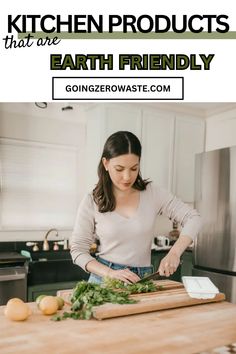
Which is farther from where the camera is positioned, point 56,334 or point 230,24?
point 230,24

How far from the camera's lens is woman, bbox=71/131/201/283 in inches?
67.9

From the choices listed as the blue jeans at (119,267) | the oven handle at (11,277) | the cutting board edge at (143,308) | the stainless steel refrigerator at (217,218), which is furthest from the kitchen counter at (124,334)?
the stainless steel refrigerator at (217,218)

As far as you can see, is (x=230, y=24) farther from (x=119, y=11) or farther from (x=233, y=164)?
(x=233, y=164)

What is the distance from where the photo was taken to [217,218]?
3.32 metres

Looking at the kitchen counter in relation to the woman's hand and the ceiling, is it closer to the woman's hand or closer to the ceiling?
the woman's hand

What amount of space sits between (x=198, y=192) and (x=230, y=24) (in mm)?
2029

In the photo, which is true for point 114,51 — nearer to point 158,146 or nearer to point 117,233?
point 117,233

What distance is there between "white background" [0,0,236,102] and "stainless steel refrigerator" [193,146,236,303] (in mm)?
1198

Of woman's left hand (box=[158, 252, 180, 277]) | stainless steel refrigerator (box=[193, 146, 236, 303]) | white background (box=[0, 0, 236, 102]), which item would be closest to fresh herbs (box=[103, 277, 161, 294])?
woman's left hand (box=[158, 252, 180, 277])

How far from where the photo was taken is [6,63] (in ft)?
6.31

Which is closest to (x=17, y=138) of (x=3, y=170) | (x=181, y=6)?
(x=3, y=170)

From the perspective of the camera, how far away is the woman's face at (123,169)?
172 centimetres

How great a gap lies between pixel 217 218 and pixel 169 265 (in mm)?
1812

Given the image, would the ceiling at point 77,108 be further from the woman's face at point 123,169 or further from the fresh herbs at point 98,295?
the fresh herbs at point 98,295
